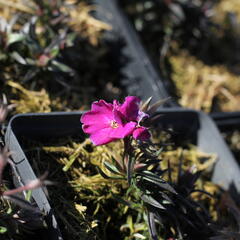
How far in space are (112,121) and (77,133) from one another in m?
0.38

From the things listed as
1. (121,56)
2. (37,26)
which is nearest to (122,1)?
(121,56)

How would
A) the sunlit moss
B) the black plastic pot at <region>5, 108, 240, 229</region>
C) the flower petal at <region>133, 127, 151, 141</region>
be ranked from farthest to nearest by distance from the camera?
1. the sunlit moss
2. the black plastic pot at <region>5, 108, 240, 229</region>
3. the flower petal at <region>133, 127, 151, 141</region>

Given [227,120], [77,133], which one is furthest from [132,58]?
[77,133]

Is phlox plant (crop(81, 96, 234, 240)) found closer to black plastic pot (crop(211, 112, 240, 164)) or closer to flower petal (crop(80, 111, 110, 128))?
flower petal (crop(80, 111, 110, 128))

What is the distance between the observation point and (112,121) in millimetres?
1131

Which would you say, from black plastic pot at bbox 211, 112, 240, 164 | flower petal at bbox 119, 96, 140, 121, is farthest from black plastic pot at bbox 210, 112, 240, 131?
flower petal at bbox 119, 96, 140, 121

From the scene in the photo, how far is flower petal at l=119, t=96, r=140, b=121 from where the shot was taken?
3.67ft

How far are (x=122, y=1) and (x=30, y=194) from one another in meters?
1.48

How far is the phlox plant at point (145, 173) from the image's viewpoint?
111 cm

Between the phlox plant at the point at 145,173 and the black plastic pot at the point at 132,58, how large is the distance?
605 mm

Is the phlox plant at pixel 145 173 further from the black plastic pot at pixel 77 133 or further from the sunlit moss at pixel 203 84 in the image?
the sunlit moss at pixel 203 84

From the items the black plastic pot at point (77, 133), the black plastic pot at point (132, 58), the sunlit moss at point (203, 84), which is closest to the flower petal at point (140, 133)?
the black plastic pot at point (77, 133)

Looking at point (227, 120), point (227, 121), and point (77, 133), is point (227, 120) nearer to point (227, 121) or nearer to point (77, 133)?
point (227, 121)

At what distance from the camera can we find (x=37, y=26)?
6.07ft
